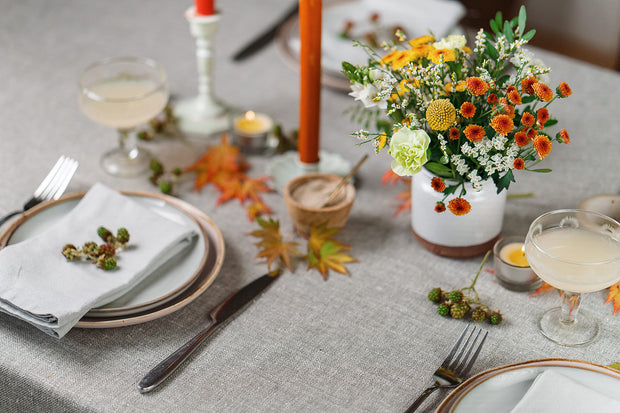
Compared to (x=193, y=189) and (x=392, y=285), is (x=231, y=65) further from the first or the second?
(x=392, y=285)

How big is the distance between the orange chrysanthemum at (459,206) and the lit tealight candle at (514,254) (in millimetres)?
169

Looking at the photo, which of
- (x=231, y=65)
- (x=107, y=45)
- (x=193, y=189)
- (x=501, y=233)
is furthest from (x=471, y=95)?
(x=107, y=45)

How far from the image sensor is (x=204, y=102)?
160 cm

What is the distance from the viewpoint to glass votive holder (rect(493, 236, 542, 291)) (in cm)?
111

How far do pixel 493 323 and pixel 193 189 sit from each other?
2.18 ft

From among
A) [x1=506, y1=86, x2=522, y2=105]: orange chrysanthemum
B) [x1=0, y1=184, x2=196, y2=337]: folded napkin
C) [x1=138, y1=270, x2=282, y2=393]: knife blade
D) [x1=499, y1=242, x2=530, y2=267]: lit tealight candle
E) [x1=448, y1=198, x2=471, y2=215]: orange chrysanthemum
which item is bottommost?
[x1=138, y1=270, x2=282, y2=393]: knife blade

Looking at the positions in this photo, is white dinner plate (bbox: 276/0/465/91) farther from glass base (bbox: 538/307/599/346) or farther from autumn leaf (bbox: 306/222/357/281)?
glass base (bbox: 538/307/599/346)

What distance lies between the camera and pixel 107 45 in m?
1.87

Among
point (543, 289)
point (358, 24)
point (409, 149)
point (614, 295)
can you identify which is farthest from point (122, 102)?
point (614, 295)

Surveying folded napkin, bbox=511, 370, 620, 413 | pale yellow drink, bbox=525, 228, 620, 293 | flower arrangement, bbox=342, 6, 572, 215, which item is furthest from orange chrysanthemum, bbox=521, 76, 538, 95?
folded napkin, bbox=511, 370, 620, 413

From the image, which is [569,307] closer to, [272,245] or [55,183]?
[272,245]

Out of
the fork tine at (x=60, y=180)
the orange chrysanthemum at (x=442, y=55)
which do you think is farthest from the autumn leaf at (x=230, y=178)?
the orange chrysanthemum at (x=442, y=55)

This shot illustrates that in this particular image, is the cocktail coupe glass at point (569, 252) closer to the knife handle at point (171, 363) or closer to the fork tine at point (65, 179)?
the knife handle at point (171, 363)

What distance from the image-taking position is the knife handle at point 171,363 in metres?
0.93
